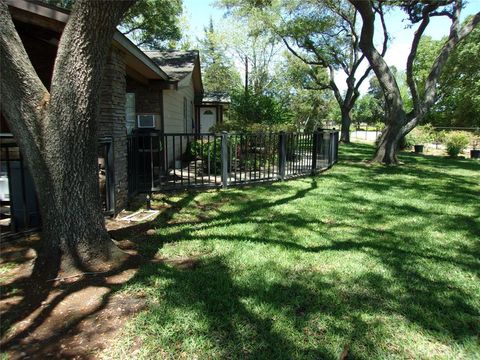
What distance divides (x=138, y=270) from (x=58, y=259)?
725mm

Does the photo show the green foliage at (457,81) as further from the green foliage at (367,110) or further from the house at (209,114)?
the house at (209,114)

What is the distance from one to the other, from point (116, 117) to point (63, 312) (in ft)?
11.5

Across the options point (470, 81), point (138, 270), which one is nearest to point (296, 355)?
point (138, 270)

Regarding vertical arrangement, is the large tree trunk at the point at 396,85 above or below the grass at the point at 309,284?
above

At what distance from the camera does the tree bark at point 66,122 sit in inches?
115

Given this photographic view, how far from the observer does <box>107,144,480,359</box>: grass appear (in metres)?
2.35

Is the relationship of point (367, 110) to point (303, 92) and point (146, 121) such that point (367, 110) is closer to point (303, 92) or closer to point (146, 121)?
point (303, 92)

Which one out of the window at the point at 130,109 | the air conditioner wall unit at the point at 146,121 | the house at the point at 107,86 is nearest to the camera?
the house at the point at 107,86

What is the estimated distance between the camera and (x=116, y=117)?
18.1ft

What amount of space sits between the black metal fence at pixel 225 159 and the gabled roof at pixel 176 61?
2176 millimetres

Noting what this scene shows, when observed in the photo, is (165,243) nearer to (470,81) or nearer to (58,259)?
(58,259)

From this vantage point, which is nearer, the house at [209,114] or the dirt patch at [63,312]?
the dirt patch at [63,312]

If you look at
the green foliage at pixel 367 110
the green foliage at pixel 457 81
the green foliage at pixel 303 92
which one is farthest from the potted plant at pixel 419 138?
the green foliage at pixel 367 110

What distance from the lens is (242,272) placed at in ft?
11.1
